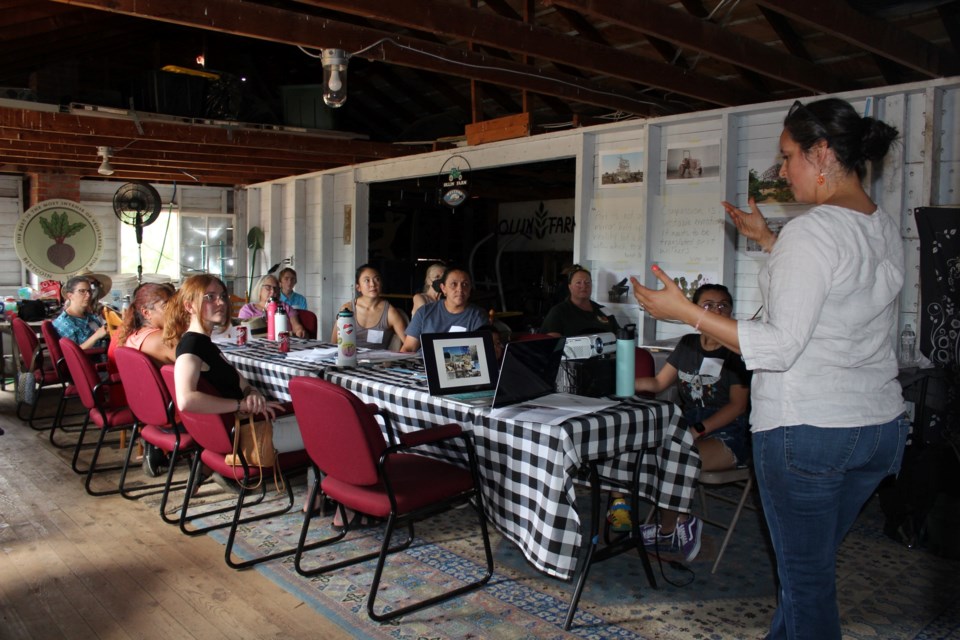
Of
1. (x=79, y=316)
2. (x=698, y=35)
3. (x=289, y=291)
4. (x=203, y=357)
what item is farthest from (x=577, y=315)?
(x=79, y=316)

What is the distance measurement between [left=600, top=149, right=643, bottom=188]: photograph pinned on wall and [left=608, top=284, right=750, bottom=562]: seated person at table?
2508 mm

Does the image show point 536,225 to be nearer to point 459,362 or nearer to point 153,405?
point 153,405

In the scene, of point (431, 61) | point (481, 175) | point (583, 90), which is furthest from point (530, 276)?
point (431, 61)

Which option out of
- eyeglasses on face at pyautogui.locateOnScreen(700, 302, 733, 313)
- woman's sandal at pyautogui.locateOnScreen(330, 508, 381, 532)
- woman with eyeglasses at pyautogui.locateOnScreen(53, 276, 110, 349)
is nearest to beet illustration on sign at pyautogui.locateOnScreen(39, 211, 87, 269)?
woman with eyeglasses at pyautogui.locateOnScreen(53, 276, 110, 349)

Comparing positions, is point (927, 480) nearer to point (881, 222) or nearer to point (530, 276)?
point (881, 222)

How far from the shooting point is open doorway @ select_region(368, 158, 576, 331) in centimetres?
1253

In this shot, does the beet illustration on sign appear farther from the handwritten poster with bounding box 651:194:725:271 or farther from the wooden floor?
the handwritten poster with bounding box 651:194:725:271

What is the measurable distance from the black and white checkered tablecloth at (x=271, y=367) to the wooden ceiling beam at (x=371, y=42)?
1.88m

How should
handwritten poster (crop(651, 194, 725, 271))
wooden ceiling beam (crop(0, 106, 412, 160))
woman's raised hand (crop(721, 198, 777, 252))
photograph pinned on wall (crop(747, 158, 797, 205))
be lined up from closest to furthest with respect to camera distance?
woman's raised hand (crop(721, 198, 777, 252))
photograph pinned on wall (crop(747, 158, 797, 205))
handwritten poster (crop(651, 194, 725, 271))
wooden ceiling beam (crop(0, 106, 412, 160))

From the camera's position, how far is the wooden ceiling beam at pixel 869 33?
4.01m

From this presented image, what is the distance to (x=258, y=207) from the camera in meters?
11.7

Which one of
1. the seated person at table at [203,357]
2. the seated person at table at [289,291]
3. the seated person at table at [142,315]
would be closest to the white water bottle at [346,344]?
the seated person at table at [203,357]

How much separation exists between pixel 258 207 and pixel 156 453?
7.72 m

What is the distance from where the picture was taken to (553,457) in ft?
8.32
